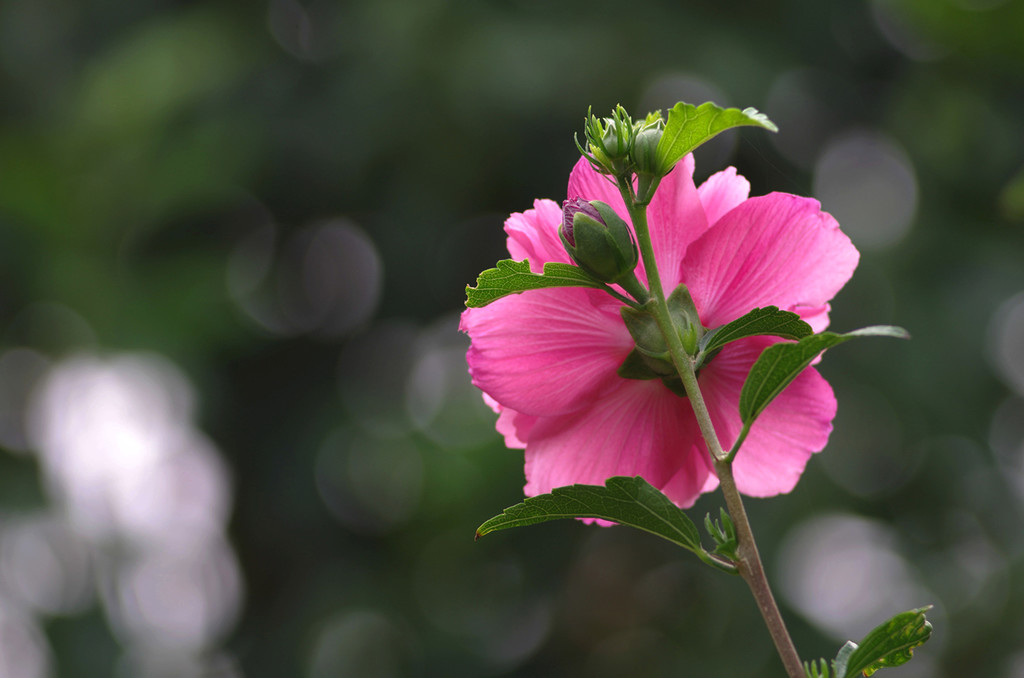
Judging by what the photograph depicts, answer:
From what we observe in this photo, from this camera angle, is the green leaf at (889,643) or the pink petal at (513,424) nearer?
the green leaf at (889,643)

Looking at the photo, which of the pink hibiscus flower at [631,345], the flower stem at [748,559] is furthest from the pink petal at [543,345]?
the flower stem at [748,559]

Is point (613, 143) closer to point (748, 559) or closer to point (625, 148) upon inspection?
point (625, 148)

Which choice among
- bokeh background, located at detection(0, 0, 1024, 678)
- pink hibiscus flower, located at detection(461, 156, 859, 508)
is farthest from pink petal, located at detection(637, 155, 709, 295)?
bokeh background, located at detection(0, 0, 1024, 678)

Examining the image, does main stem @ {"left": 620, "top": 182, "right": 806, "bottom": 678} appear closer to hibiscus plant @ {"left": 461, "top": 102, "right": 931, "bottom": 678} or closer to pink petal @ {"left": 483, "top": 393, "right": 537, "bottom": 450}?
hibiscus plant @ {"left": 461, "top": 102, "right": 931, "bottom": 678}

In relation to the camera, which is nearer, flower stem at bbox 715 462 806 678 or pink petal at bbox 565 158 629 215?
flower stem at bbox 715 462 806 678

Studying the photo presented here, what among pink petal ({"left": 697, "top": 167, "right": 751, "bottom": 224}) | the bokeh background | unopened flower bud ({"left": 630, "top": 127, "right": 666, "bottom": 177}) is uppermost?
unopened flower bud ({"left": 630, "top": 127, "right": 666, "bottom": 177})

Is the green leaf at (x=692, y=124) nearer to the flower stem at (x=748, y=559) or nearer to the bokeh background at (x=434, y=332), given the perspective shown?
the flower stem at (x=748, y=559)
